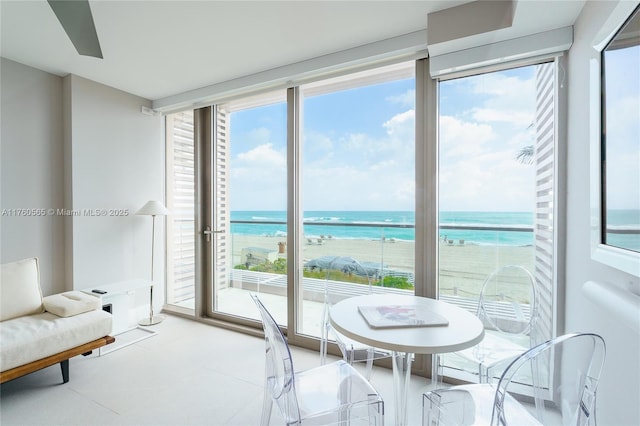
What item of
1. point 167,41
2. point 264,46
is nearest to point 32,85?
point 167,41

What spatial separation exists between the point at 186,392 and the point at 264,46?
8.85 ft

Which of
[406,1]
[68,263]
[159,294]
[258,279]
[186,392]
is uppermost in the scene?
[406,1]

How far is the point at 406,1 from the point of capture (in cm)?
189

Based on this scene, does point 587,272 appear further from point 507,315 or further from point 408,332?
point 408,332

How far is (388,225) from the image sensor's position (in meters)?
2.64

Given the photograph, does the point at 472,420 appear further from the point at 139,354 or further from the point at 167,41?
the point at 167,41

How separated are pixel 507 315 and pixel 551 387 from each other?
3.16ft

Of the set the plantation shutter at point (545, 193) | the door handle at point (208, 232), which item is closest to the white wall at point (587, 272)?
the plantation shutter at point (545, 193)

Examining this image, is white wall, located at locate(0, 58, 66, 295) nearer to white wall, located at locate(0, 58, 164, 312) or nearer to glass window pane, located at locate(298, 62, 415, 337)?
white wall, located at locate(0, 58, 164, 312)

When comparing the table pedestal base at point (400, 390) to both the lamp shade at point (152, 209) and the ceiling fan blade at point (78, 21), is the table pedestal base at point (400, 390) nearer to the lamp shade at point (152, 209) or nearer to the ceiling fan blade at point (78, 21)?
the ceiling fan blade at point (78, 21)

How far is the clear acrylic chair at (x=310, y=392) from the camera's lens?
1.25 meters

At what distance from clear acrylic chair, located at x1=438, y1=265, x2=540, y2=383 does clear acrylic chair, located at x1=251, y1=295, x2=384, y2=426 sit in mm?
814

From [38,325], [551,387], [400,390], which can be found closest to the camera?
[551,387]

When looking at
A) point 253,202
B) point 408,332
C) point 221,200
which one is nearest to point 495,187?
point 408,332
